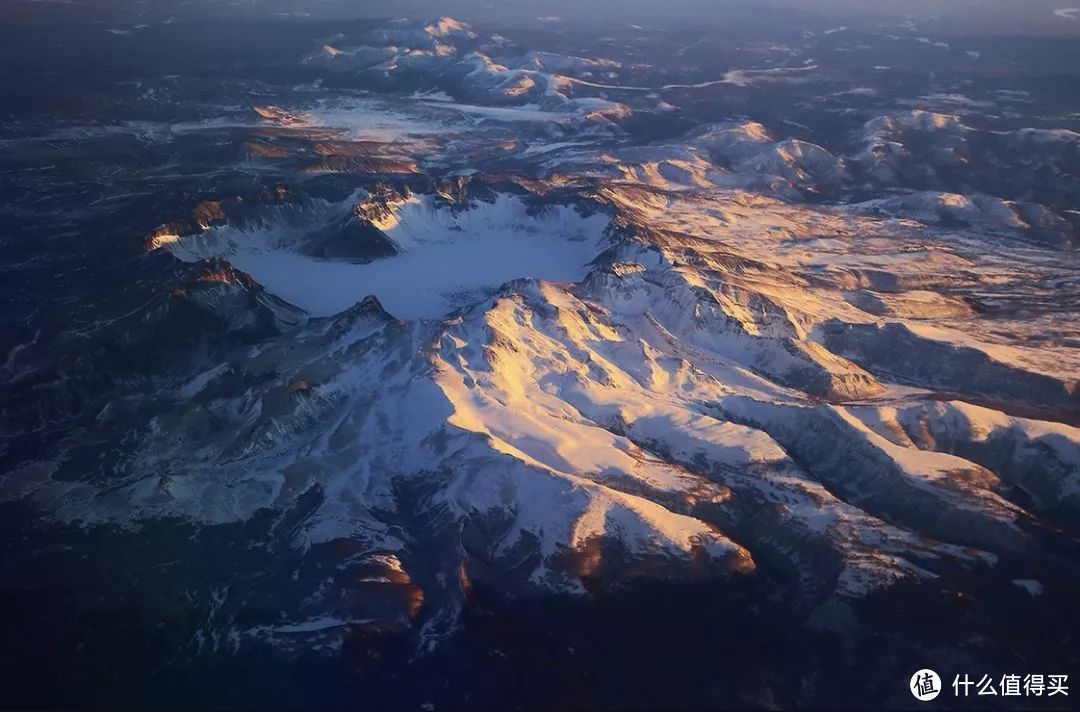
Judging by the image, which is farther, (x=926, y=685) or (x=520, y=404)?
(x=520, y=404)

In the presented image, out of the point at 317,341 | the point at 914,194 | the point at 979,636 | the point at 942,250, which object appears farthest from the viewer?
the point at 914,194

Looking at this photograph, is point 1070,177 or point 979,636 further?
Answer: point 1070,177

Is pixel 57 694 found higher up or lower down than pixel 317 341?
lower down

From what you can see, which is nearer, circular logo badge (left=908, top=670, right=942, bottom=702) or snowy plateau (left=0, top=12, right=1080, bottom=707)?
circular logo badge (left=908, top=670, right=942, bottom=702)

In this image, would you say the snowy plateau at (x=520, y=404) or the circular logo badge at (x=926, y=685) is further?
the snowy plateau at (x=520, y=404)

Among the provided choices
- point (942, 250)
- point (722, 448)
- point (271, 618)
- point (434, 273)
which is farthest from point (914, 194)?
point (271, 618)

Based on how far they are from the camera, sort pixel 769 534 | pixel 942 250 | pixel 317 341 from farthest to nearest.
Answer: pixel 942 250 < pixel 317 341 < pixel 769 534

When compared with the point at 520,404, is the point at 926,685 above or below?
below

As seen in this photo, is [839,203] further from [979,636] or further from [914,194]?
[979,636]
